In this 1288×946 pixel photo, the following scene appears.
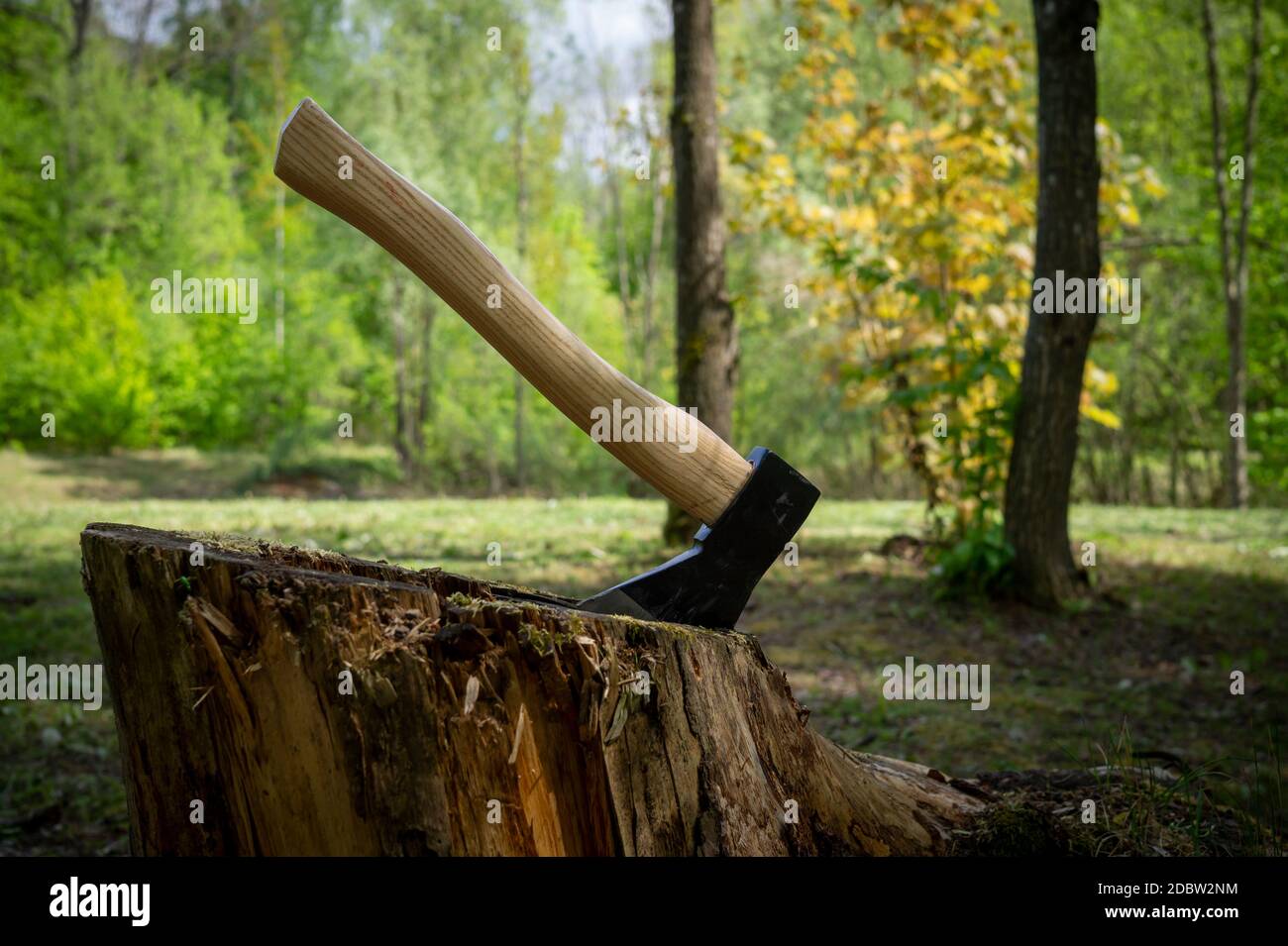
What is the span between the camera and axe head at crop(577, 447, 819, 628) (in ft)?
7.91

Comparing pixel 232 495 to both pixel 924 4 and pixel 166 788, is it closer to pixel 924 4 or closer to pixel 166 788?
pixel 924 4

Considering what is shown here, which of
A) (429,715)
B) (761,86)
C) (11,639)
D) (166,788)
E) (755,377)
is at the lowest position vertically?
(11,639)

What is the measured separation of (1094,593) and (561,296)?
19.0m

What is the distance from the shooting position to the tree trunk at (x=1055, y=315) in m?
6.54

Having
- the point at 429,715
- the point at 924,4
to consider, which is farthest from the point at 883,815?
the point at 924,4

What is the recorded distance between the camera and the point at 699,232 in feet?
29.5

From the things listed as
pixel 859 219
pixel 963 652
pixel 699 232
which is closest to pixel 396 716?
pixel 963 652

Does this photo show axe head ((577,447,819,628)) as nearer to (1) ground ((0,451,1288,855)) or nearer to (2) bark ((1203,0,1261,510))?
(1) ground ((0,451,1288,855))

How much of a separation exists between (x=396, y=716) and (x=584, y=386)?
2.94 feet

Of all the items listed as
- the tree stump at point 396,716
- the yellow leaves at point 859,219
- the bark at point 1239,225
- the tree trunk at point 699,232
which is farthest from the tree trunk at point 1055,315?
the bark at point 1239,225

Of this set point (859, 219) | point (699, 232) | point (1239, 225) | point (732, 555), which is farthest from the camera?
point (1239, 225)

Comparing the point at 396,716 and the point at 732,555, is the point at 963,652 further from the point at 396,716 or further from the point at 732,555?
the point at 396,716

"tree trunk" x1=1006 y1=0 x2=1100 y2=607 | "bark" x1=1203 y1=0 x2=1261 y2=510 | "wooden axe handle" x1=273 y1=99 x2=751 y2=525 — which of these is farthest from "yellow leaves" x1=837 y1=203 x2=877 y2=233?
"bark" x1=1203 y1=0 x2=1261 y2=510
